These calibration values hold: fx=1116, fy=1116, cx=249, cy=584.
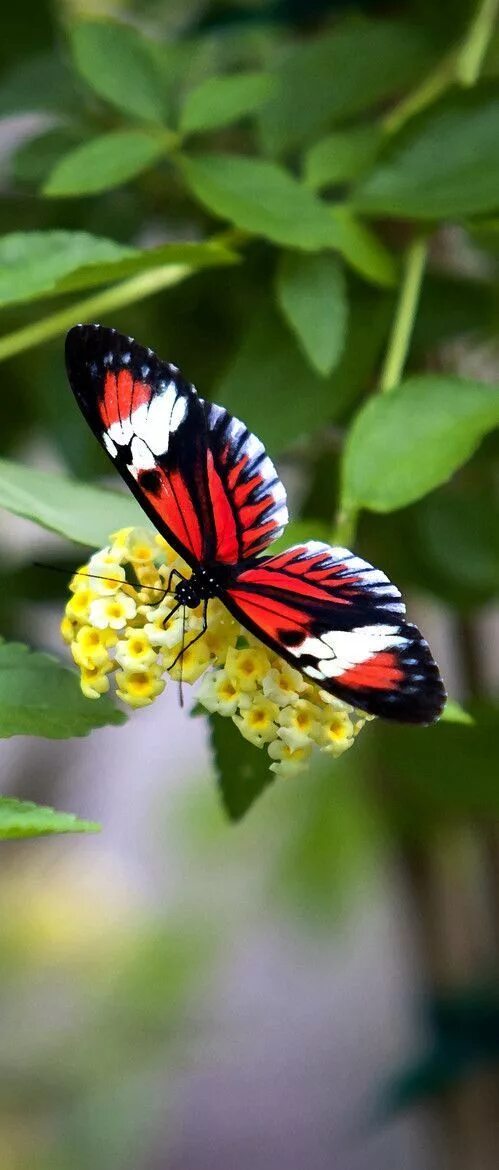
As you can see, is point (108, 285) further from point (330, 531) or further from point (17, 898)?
point (17, 898)

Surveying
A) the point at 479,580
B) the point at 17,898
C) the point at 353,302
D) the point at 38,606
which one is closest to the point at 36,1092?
the point at 17,898

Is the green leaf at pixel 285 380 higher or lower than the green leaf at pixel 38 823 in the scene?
higher

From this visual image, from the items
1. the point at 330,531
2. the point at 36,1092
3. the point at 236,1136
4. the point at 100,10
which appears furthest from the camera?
the point at 236,1136

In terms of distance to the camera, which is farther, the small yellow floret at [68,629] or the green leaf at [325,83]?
the green leaf at [325,83]

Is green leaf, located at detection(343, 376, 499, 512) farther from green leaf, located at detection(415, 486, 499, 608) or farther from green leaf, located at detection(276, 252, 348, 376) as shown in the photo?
green leaf, located at detection(415, 486, 499, 608)

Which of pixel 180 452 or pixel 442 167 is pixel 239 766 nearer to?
pixel 180 452

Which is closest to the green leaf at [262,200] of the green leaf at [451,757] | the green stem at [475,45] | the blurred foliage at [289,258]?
the blurred foliage at [289,258]

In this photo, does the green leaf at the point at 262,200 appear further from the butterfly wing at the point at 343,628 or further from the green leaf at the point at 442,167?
the butterfly wing at the point at 343,628
